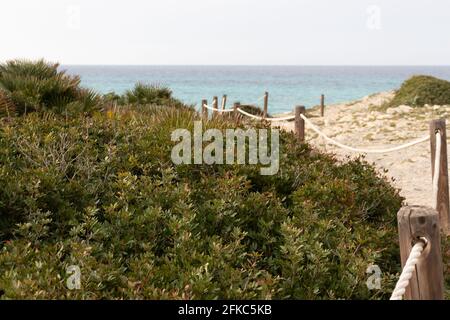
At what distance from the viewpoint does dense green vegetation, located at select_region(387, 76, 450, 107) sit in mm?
23281

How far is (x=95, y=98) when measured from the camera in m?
9.27

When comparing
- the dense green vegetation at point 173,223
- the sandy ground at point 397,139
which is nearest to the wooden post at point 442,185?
the sandy ground at point 397,139

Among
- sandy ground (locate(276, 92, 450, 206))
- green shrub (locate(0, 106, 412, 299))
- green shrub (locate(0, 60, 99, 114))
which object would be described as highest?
green shrub (locate(0, 60, 99, 114))

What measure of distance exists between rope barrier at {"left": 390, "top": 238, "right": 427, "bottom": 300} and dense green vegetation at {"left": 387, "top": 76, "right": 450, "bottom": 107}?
845 inches

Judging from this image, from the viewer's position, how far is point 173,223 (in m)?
4.09

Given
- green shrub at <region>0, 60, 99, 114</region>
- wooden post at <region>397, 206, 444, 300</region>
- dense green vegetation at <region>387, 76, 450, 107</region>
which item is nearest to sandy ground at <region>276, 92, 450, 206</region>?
dense green vegetation at <region>387, 76, 450, 107</region>

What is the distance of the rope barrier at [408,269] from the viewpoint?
2.74 m

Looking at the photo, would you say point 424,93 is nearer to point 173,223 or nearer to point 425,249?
point 173,223

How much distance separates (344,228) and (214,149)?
174 cm

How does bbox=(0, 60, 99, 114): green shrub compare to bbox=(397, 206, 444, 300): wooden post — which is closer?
bbox=(397, 206, 444, 300): wooden post

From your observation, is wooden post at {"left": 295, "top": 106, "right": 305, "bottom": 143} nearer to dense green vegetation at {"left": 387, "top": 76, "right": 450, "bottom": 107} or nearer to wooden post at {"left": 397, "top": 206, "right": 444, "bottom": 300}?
wooden post at {"left": 397, "top": 206, "right": 444, "bottom": 300}

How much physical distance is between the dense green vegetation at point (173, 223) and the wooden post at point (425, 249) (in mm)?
675
